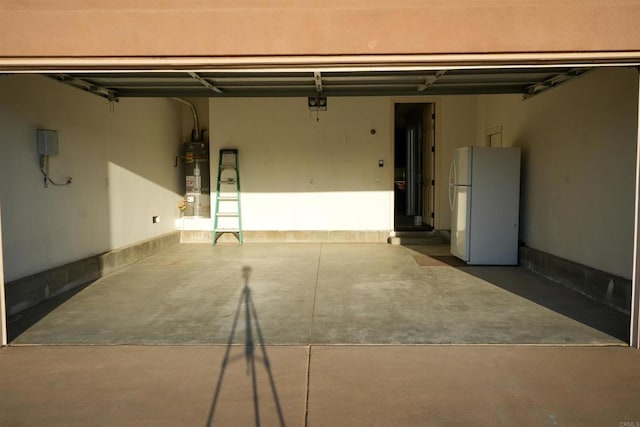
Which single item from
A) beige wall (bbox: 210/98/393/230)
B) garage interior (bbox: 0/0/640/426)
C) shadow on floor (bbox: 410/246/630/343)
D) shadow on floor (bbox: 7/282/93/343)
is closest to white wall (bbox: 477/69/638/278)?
garage interior (bbox: 0/0/640/426)

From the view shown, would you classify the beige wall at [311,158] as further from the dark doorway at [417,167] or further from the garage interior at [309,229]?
the dark doorway at [417,167]

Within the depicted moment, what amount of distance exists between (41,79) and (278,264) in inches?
151

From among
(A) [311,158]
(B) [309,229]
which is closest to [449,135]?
(A) [311,158]

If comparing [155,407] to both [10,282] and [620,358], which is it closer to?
[10,282]

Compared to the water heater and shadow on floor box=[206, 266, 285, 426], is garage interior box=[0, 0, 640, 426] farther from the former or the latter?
the water heater

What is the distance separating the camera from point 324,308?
4535mm

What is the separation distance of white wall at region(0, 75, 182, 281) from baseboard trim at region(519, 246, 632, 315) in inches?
237

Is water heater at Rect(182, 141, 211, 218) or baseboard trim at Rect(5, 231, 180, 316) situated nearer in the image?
baseboard trim at Rect(5, 231, 180, 316)

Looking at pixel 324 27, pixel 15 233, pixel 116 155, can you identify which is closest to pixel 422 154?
pixel 116 155

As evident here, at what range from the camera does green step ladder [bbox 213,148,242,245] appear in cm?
892

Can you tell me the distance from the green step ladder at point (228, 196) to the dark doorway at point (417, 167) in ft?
10.9

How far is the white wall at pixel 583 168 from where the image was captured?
14.5 ft

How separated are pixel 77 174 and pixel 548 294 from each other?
583 cm

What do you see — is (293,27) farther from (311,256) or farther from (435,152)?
(435,152)
